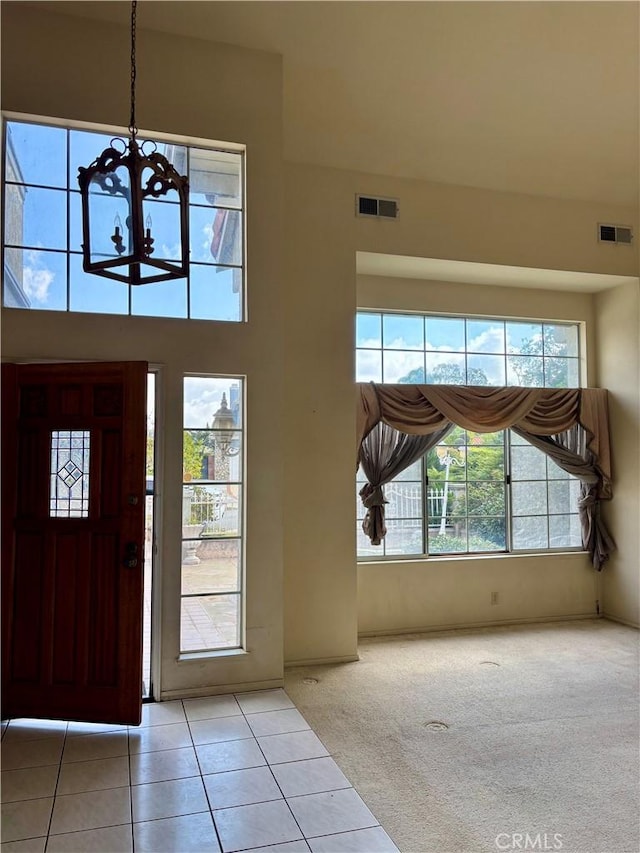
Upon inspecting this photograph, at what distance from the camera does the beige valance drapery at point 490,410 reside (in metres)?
5.27

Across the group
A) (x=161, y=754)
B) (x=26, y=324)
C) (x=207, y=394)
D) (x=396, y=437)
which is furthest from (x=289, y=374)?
(x=161, y=754)

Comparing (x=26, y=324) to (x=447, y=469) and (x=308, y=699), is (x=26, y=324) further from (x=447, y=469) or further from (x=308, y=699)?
(x=447, y=469)

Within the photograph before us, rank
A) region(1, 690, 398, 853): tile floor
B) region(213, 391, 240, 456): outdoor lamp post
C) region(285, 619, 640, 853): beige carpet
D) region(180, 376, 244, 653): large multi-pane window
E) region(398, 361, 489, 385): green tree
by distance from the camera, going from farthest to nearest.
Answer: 1. region(398, 361, 489, 385): green tree
2. region(213, 391, 240, 456): outdoor lamp post
3. region(180, 376, 244, 653): large multi-pane window
4. region(285, 619, 640, 853): beige carpet
5. region(1, 690, 398, 853): tile floor

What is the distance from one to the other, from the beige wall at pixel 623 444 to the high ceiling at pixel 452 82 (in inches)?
48.7

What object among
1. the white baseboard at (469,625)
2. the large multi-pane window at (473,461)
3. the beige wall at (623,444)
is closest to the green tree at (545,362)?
the large multi-pane window at (473,461)

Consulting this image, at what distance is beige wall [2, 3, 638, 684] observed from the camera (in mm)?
3764

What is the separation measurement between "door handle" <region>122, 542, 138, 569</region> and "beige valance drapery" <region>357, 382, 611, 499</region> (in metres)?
2.30

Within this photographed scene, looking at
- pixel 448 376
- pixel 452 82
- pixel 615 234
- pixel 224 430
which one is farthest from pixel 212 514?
pixel 615 234

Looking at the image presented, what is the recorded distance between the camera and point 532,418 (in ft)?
18.9

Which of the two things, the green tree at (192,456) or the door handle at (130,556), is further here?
the green tree at (192,456)

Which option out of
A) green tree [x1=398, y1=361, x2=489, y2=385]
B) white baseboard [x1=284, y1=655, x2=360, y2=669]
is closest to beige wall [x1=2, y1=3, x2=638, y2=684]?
white baseboard [x1=284, y1=655, x2=360, y2=669]

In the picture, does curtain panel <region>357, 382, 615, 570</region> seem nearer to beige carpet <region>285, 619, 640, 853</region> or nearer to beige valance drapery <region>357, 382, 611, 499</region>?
beige valance drapery <region>357, 382, 611, 499</region>

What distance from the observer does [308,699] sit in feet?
12.6

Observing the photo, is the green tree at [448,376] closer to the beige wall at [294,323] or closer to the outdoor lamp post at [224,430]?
the beige wall at [294,323]
